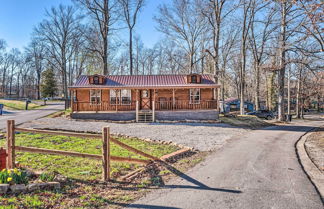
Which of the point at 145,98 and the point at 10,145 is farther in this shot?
the point at 145,98

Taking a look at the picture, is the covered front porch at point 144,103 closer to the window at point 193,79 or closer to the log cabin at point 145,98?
the log cabin at point 145,98

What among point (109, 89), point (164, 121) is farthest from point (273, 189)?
point (109, 89)

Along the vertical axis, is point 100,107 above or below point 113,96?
below

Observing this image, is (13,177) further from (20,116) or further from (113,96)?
(20,116)

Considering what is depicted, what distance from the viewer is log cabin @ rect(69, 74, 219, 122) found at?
57.2 ft

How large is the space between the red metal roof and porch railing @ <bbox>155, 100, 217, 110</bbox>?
1.51 meters

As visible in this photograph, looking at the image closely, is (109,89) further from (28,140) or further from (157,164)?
(157,164)

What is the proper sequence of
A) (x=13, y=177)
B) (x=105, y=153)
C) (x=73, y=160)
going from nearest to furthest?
(x=13, y=177) → (x=105, y=153) → (x=73, y=160)

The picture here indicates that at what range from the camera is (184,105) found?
18266 millimetres

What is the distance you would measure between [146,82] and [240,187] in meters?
15.0

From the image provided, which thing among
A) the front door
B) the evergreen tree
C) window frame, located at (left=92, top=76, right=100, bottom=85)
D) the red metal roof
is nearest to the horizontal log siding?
the front door

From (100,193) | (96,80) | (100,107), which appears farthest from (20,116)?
(100,193)

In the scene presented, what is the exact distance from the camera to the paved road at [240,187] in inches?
155

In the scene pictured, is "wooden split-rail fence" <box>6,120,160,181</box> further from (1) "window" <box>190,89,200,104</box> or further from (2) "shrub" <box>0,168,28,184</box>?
(1) "window" <box>190,89,200,104</box>
